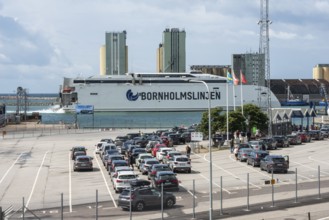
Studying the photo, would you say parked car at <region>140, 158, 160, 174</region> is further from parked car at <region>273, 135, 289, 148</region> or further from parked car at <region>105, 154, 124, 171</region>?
parked car at <region>273, 135, 289, 148</region>

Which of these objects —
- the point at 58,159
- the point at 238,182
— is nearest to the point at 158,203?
the point at 238,182

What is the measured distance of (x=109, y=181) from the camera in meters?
35.3

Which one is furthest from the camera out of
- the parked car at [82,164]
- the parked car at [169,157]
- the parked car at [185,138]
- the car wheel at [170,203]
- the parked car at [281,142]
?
the parked car at [185,138]

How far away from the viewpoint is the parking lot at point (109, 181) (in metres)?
27.3

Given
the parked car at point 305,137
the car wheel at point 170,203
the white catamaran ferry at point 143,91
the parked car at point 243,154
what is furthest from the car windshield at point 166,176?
the white catamaran ferry at point 143,91

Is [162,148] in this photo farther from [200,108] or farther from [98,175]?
[200,108]

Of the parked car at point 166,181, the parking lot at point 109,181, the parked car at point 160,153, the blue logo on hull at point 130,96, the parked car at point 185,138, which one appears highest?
the blue logo on hull at point 130,96

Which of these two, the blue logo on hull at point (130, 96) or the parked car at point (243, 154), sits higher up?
the blue logo on hull at point (130, 96)

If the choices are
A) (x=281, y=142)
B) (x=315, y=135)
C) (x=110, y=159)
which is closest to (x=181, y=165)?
(x=110, y=159)

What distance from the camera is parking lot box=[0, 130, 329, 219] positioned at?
89.6 ft

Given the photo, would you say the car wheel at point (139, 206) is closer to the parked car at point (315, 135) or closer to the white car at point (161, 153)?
the white car at point (161, 153)

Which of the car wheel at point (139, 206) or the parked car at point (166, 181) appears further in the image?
the parked car at point (166, 181)

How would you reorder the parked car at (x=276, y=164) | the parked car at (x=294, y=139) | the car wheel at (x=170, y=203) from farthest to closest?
the parked car at (x=294, y=139) → the parked car at (x=276, y=164) → the car wheel at (x=170, y=203)

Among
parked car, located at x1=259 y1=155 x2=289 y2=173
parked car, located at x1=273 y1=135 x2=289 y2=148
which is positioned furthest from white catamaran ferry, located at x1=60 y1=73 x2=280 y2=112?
parked car, located at x1=259 y1=155 x2=289 y2=173
